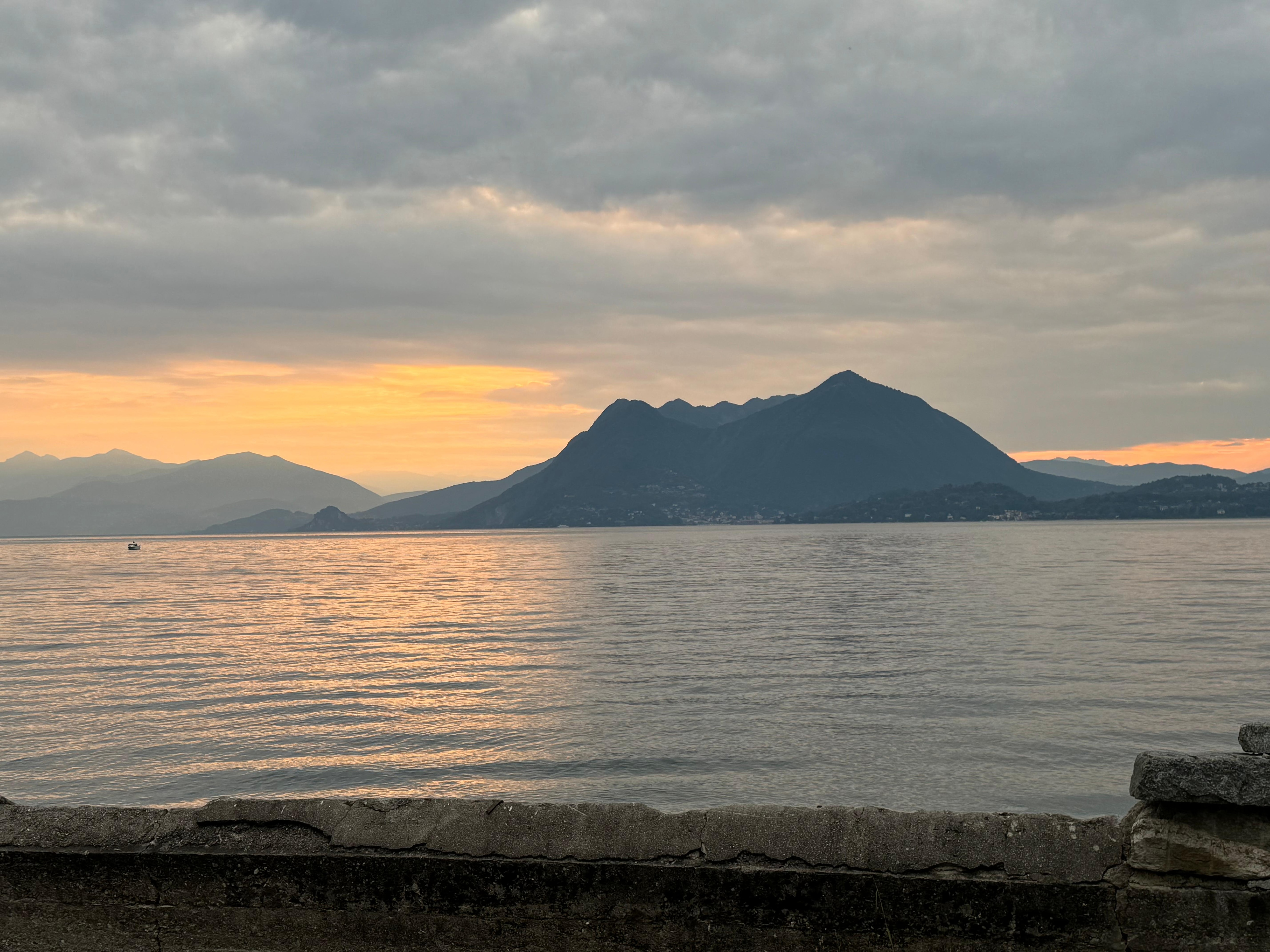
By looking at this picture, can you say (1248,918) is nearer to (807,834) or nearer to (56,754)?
(807,834)

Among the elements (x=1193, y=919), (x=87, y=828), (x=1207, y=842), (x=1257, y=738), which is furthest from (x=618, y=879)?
(x=1257, y=738)

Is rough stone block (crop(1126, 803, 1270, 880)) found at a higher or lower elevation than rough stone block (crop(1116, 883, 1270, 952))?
higher

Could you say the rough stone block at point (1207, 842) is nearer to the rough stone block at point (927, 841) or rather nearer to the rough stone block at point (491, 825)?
the rough stone block at point (927, 841)

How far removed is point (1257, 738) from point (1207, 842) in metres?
0.69

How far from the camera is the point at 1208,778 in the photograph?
475cm

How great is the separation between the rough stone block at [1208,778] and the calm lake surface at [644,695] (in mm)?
9008

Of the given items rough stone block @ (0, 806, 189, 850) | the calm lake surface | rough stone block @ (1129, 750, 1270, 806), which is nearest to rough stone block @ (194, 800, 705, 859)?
rough stone block @ (0, 806, 189, 850)

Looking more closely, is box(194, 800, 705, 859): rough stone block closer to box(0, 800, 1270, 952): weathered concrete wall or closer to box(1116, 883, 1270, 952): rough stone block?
box(0, 800, 1270, 952): weathered concrete wall

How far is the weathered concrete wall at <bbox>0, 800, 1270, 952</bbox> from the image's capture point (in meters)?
4.98

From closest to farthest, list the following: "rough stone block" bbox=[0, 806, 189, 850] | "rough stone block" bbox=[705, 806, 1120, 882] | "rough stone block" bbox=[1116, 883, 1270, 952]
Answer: "rough stone block" bbox=[1116, 883, 1270, 952] < "rough stone block" bbox=[705, 806, 1120, 882] < "rough stone block" bbox=[0, 806, 189, 850]

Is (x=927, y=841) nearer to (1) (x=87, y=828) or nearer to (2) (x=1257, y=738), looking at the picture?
(2) (x=1257, y=738)

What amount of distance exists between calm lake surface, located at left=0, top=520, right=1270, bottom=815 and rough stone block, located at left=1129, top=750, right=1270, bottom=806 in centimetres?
901

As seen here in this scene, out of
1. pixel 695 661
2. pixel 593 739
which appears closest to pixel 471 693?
pixel 593 739

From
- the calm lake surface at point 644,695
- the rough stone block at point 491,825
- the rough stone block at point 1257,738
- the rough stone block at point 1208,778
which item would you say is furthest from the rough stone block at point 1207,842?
the calm lake surface at point 644,695
